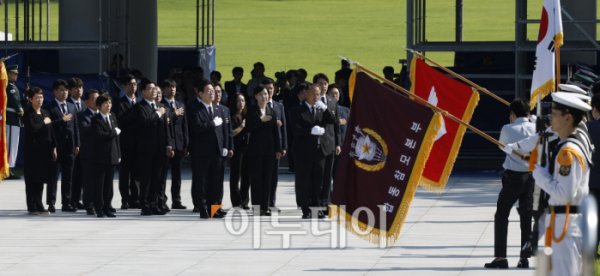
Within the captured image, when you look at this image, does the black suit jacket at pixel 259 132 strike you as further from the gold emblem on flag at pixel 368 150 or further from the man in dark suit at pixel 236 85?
the man in dark suit at pixel 236 85

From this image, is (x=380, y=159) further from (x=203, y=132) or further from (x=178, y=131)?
(x=178, y=131)

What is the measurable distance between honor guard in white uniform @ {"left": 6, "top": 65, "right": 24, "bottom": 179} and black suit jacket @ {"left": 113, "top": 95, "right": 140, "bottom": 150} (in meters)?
2.85

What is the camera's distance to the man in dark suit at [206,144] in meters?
10.8

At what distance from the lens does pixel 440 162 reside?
30.5 feet

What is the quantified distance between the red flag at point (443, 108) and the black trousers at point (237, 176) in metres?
2.62

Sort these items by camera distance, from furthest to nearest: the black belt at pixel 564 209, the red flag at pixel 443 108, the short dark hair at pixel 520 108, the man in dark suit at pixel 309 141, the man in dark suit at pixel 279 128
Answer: the man in dark suit at pixel 279 128 < the man in dark suit at pixel 309 141 < the red flag at pixel 443 108 < the short dark hair at pixel 520 108 < the black belt at pixel 564 209

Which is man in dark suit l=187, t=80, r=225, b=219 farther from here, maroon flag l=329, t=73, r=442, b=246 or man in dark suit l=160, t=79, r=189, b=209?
maroon flag l=329, t=73, r=442, b=246

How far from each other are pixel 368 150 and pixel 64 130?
4.83 metres

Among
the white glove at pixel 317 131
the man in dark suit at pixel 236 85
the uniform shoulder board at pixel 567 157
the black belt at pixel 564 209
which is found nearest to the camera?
the uniform shoulder board at pixel 567 157

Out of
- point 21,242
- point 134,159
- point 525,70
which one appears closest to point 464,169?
point 525,70

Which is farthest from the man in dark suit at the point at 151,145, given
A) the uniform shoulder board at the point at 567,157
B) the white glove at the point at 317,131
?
the uniform shoulder board at the point at 567,157

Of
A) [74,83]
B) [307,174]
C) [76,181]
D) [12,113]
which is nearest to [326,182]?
[307,174]

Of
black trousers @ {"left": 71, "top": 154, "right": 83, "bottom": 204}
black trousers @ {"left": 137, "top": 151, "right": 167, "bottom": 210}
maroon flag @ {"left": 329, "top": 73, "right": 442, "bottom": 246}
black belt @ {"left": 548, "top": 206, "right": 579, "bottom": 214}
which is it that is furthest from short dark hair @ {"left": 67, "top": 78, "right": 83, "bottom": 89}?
black belt @ {"left": 548, "top": 206, "right": 579, "bottom": 214}

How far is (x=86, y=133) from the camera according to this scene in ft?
36.4
